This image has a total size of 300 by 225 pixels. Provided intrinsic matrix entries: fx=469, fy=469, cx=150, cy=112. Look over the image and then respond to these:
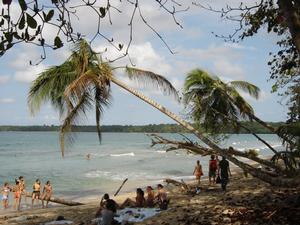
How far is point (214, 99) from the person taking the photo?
519 inches

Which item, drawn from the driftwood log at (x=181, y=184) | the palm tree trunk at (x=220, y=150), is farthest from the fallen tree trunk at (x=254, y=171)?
the driftwood log at (x=181, y=184)

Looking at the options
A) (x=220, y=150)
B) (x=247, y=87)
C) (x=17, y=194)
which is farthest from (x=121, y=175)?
(x=220, y=150)

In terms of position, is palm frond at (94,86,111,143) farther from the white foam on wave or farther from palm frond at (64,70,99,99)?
the white foam on wave

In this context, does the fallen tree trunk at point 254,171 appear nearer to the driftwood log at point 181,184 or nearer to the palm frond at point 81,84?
the palm frond at point 81,84

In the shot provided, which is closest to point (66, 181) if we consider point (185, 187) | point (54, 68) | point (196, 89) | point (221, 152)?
point (185, 187)

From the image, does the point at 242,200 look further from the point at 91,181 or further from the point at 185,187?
the point at 91,181

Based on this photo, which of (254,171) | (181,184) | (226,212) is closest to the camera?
(254,171)

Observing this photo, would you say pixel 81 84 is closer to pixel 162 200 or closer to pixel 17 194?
pixel 162 200

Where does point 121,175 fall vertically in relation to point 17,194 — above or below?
below

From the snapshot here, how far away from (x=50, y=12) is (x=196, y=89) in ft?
39.6

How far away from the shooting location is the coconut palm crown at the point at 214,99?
12.7m

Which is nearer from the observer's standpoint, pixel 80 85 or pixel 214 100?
pixel 80 85

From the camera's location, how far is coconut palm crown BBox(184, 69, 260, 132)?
1273cm

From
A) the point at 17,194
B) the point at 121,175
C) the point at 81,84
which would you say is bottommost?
the point at 121,175
